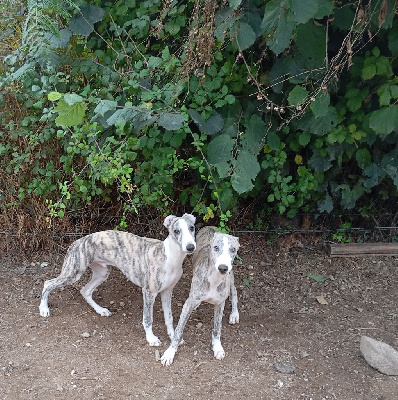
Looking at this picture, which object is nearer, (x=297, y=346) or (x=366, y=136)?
(x=297, y=346)

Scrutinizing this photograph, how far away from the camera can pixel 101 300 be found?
187 inches

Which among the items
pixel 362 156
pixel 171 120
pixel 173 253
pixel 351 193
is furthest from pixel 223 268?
pixel 351 193

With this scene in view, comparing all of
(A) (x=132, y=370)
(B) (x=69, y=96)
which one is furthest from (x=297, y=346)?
(B) (x=69, y=96)

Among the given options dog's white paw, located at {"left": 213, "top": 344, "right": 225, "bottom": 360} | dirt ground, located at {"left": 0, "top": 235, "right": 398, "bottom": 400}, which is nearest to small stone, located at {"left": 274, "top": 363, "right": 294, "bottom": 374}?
dirt ground, located at {"left": 0, "top": 235, "right": 398, "bottom": 400}

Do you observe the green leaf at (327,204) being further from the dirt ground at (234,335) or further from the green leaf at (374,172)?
the dirt ground at (234,335)

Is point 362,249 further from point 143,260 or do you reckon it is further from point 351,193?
point 143,260

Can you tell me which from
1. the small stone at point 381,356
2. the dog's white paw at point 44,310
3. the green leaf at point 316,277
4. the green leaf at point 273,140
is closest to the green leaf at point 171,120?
the green leaf at point 273,140

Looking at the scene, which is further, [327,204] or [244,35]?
[327,204]

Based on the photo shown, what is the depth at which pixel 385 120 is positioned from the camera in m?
4.00

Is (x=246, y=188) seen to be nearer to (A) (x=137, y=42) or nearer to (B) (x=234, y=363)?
(B) (x=234, y=363)

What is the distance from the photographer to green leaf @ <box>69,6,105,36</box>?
4.22 meters

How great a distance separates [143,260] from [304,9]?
2129 mm

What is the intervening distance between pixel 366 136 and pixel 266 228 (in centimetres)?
157

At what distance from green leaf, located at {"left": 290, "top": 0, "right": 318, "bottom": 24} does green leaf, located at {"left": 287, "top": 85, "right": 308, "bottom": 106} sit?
89cm
